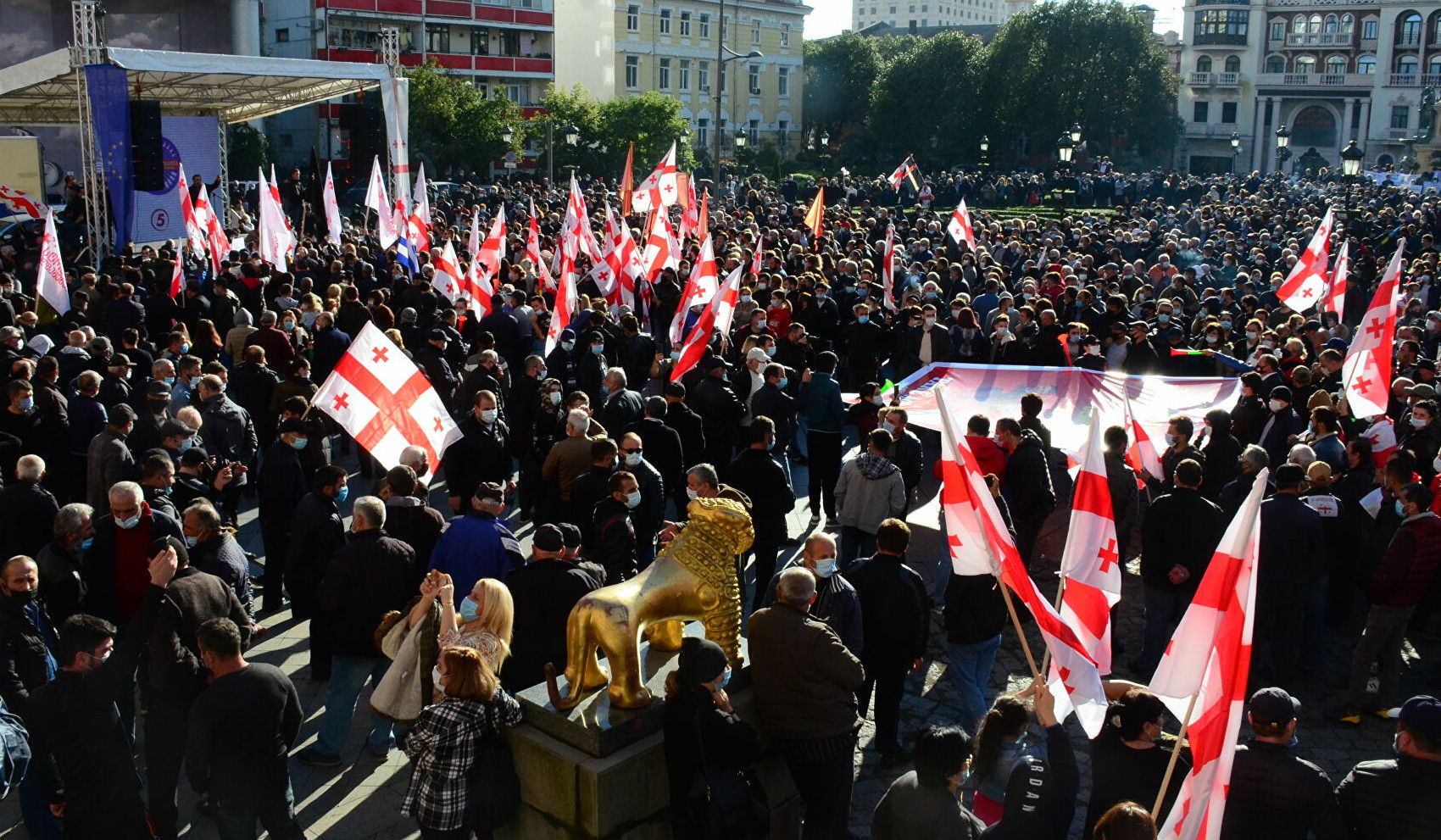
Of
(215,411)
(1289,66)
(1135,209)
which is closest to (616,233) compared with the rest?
(215,411)

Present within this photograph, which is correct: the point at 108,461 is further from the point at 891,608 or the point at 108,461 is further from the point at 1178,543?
the point at 1178,543

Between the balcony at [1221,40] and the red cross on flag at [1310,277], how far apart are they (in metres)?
78.8

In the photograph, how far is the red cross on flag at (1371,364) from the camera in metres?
11.2

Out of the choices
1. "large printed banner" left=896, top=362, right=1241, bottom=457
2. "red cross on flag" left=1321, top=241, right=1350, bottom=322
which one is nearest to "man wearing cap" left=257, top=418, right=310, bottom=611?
"large printed banner" left=896, top=362, right=1241, bottom=457

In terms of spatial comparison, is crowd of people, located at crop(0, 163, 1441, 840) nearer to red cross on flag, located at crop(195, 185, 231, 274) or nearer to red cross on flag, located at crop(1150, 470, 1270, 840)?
red cross on flag, located at crop(1150, 470, 1270, 840)

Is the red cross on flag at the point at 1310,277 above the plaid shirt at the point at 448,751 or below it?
above

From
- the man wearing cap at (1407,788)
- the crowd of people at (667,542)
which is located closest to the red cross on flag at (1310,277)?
the crowd of people at (667,542)

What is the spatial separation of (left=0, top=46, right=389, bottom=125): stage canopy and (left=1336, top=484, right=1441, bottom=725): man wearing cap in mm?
18329

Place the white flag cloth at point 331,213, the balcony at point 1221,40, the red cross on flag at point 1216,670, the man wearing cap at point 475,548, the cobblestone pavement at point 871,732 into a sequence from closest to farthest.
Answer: the red cross on flag at point 1216,670 < the cobblestone pavement at point 871,732 < the man wearing cap at point 475,548 < the white flag cloth at point 331,213 < the balcony at point 1221,40

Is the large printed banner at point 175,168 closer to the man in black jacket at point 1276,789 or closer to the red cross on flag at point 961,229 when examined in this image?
the red cross on flag at point 961,229

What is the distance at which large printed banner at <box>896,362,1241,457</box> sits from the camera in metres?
11.4

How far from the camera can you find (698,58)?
78688 mm

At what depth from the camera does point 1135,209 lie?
33438 millimetres

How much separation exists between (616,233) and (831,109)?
2775 inches
